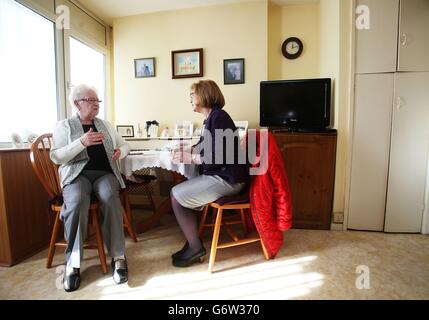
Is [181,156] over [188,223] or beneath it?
over

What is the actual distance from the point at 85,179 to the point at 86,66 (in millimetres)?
1930

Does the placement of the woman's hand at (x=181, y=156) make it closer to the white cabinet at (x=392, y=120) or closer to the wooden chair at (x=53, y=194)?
the wooden chair at (x=53, y=194)

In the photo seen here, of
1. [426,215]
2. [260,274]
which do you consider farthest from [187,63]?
[426,215]

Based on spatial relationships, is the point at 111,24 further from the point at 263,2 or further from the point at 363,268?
the point at 363,268

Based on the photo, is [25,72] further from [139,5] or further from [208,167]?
[208,167]

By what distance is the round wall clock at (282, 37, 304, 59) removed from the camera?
259 cm

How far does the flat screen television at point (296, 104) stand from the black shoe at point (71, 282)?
195 centimetres

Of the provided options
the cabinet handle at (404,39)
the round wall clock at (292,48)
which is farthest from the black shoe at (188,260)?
the round wall clock at (292,48)

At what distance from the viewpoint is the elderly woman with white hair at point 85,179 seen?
1298 millimetres

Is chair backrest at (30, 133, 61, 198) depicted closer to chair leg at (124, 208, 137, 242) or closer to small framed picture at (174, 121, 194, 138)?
chair leg at (124, 208, 137, 242)

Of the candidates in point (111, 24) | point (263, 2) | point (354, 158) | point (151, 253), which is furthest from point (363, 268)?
point (111, 24)

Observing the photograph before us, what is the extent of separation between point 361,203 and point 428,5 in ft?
5.32

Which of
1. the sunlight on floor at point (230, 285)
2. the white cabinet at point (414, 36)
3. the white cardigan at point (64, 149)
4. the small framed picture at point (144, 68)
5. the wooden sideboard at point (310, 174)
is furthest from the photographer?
the small framed picture at point (144, 68)

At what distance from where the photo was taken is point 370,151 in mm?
1877
